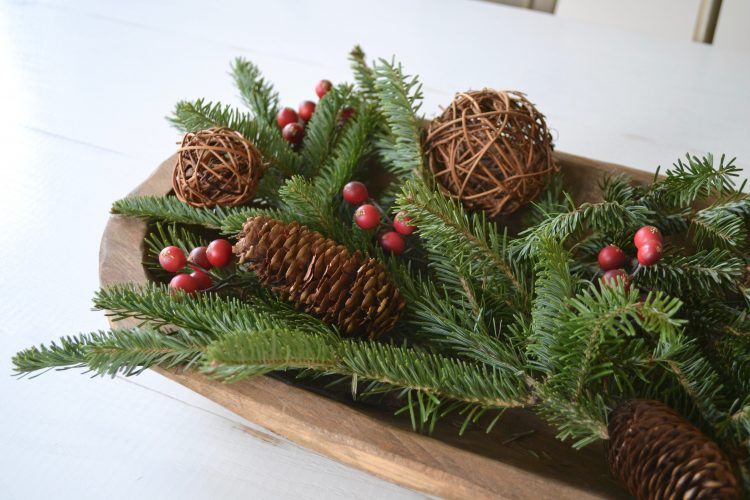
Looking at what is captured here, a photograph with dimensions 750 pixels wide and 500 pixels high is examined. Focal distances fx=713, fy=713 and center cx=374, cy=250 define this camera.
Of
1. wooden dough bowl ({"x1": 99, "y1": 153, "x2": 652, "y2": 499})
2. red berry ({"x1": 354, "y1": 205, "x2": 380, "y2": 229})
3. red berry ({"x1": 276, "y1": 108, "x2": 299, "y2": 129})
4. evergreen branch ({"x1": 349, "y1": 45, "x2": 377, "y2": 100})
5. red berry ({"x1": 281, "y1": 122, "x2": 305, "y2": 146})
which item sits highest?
evergreen branch ({"x1": 349, "y1": 45, "x2": 377, "y2": 100})

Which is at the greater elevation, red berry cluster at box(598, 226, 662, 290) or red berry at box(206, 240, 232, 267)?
red berry cluster at box(598, 226, 662, 290)

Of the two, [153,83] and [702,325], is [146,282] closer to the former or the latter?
[702,325]

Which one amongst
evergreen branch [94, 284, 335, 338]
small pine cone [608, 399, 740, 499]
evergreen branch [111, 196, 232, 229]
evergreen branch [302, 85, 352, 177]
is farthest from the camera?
evergreen branch [302, 85, 352, 177]

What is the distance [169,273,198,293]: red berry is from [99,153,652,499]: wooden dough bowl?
3cm

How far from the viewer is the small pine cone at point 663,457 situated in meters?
0.39

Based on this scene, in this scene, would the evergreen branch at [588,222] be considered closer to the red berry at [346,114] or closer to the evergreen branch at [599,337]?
the evergreen branch at [599,337]

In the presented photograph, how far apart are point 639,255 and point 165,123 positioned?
25.3 inches

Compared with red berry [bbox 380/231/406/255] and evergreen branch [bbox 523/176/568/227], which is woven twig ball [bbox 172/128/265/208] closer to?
red berry [bbox 380/231/406/255]

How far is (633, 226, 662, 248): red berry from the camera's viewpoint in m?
0.53

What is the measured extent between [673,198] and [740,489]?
254 millimetres

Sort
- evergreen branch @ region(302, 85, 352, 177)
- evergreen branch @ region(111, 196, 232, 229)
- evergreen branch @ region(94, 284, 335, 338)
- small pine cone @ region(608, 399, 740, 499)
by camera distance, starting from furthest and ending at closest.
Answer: evergreen branch @ region(302, 85, 352, 177)
evergreen branch @ region(111, 196, 232, 229)
evergreen branch @ region(94, 284, 335, 338)
small pine cone @ region(608, 399, 740, 499)

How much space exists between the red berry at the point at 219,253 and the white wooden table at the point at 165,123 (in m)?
0.12

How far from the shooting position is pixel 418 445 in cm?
44

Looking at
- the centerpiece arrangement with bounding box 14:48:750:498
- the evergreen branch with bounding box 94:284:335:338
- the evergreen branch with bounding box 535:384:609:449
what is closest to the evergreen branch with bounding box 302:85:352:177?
the centerpiece arrangement with bounding box 14:48:750:498
